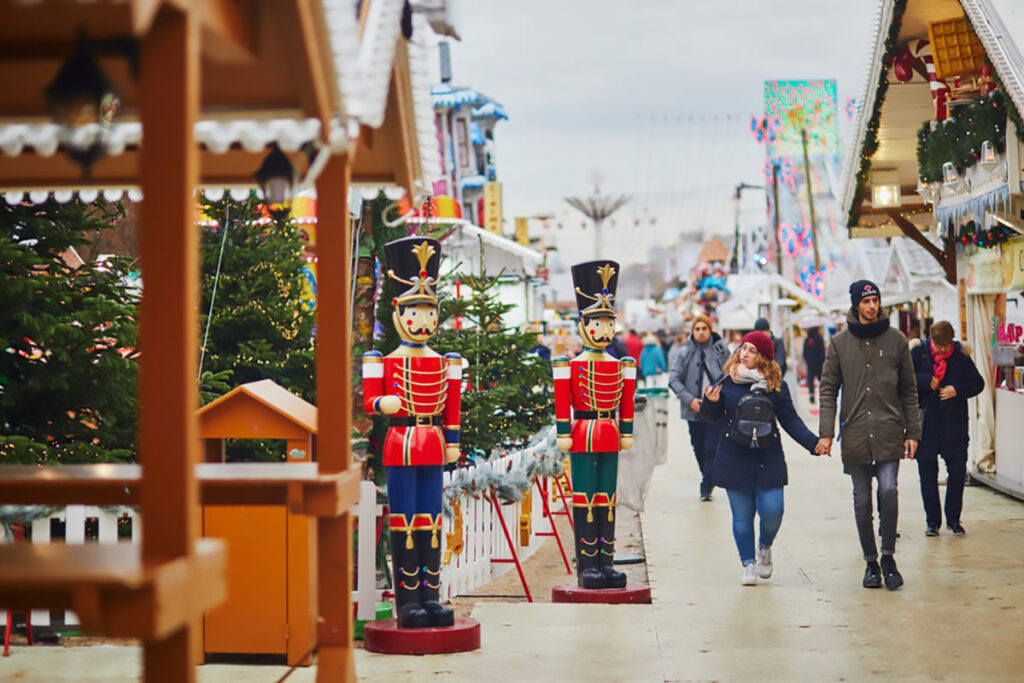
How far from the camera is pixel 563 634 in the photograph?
759 cm

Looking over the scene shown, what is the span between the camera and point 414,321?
24.5 feet

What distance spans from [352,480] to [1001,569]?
6.17m

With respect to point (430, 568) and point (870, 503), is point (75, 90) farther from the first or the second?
point (870, 503)

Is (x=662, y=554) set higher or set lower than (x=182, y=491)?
lower

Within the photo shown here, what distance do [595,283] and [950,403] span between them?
375 centimetres

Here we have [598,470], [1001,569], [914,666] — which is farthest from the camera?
[1001,569]

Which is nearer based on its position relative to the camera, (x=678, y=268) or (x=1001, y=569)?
(x=1001, y=569)

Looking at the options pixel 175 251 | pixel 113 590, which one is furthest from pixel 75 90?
pixel 113 590

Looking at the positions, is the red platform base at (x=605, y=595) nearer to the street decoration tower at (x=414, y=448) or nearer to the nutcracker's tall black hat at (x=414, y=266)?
the street decoration tower at (x=414, y=448)

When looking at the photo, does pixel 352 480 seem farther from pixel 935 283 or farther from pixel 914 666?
pixel 935 283

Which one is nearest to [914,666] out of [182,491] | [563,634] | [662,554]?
[563,634]

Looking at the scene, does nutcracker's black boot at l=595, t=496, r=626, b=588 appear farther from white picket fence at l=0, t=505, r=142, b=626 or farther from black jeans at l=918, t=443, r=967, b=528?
black jeans at l=918, t=443, r=967, b=528

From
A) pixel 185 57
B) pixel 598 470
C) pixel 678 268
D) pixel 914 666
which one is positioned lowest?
pixel 914 666

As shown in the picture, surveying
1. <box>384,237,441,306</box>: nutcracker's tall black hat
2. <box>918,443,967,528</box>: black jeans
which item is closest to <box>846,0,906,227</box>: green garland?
<box>918,443,967,528</box>: black jeans
